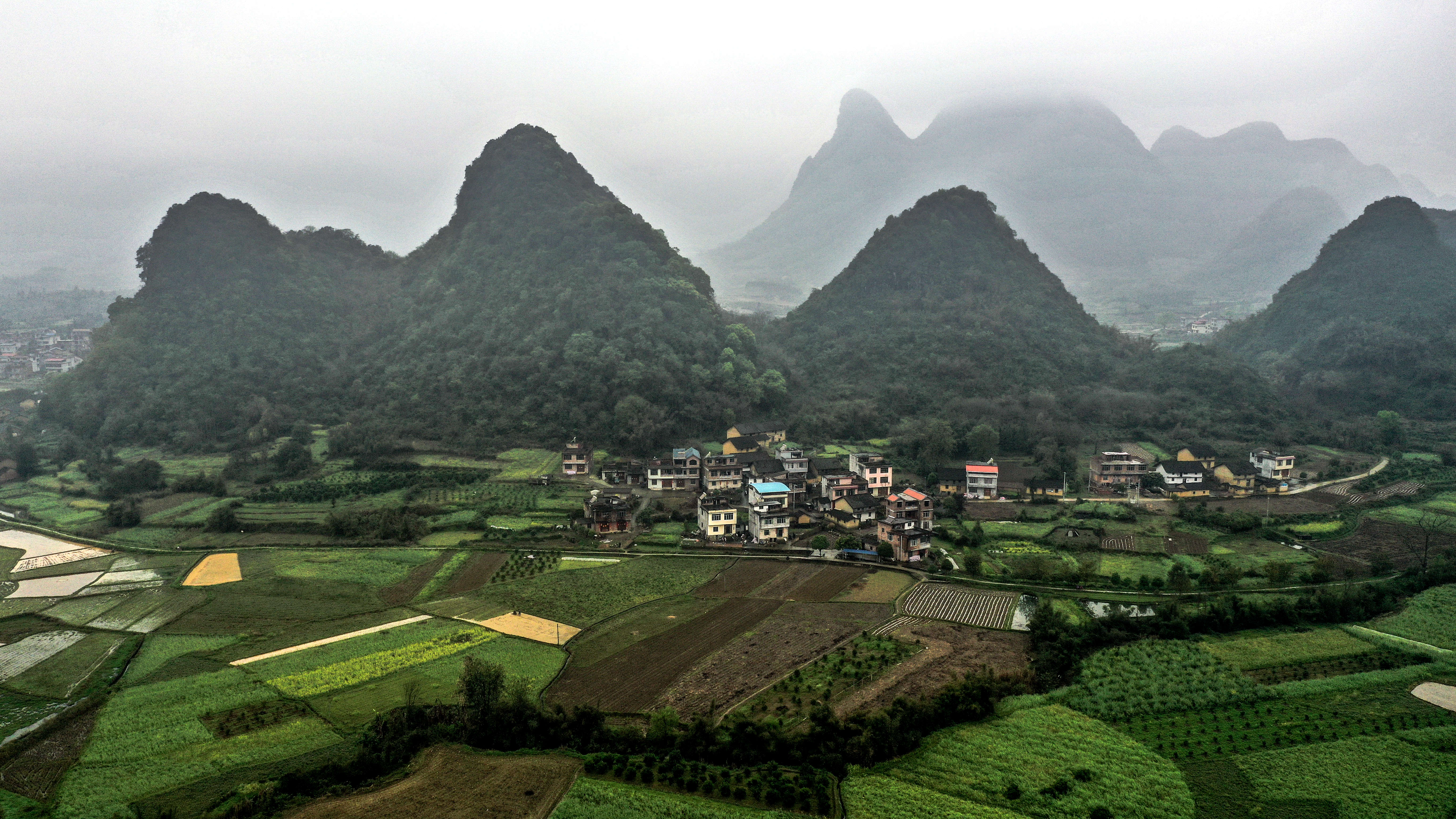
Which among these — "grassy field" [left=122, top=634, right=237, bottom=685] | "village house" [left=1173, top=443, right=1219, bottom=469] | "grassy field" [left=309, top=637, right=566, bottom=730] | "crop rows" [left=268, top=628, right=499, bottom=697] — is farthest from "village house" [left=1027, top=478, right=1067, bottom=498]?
"grassy field" [left=122, top=634, right=237, bottom=685]

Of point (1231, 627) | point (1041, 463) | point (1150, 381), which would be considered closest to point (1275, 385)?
point (1150, 381)

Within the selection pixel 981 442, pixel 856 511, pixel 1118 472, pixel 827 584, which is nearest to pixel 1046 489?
pixel 1118 472

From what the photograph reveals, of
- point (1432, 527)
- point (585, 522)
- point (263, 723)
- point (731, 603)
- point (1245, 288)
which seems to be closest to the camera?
point (263, 723)

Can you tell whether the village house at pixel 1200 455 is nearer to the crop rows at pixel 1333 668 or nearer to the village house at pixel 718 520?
the crop rows at pixel 1333 668

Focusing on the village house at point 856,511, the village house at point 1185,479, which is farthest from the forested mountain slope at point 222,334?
the village house at point 1185,479

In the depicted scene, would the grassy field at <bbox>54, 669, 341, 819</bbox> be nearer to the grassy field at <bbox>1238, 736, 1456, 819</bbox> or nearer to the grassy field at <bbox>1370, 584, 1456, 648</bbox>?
the grassy field at <bbox>1238, 736, 1456, 819</bbox>

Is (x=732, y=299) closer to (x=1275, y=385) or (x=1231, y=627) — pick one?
(x=1275, y=385)

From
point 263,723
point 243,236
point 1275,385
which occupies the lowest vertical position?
point 263,723
